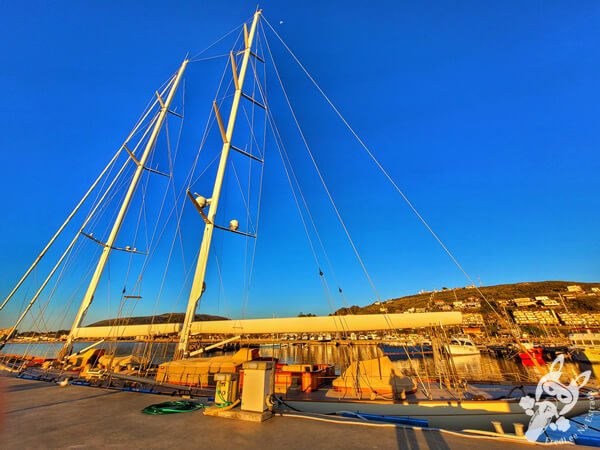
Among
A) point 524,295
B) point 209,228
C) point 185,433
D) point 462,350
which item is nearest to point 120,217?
point 209,228

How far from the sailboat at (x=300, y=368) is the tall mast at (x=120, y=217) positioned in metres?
0.07

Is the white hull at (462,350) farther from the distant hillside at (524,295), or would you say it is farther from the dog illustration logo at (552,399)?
the distant hillside at (524,295)

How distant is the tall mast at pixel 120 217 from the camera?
21.0m

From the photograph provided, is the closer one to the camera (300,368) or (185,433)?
(185,433)

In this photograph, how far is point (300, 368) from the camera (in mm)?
14906

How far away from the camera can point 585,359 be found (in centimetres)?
4906

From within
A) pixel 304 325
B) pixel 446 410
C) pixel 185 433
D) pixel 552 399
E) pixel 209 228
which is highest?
pixel 209 228

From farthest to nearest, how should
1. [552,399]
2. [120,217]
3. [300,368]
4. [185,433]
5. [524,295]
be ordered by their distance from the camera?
[524,295], [120,217], [300,368], [552,399], [185,433]

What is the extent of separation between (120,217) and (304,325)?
1894 cm

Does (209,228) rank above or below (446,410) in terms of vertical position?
above

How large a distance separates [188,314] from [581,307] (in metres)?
167

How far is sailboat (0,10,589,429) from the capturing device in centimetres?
1038

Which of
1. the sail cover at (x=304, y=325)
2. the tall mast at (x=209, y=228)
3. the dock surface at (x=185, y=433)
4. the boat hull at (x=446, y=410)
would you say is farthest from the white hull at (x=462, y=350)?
the dock surface at (x=185, y=433)

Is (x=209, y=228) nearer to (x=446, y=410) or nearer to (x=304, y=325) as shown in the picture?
(x=304, y=325)
